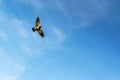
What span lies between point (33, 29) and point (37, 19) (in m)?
3.25

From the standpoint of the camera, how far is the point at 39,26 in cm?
9862

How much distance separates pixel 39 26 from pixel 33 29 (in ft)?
5.71

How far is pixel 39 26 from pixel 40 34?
2150mm

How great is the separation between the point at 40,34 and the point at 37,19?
445cm

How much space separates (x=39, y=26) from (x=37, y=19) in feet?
8.03

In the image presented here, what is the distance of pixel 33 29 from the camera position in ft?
324

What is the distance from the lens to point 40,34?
325 feet

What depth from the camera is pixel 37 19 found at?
9694 centimetres
